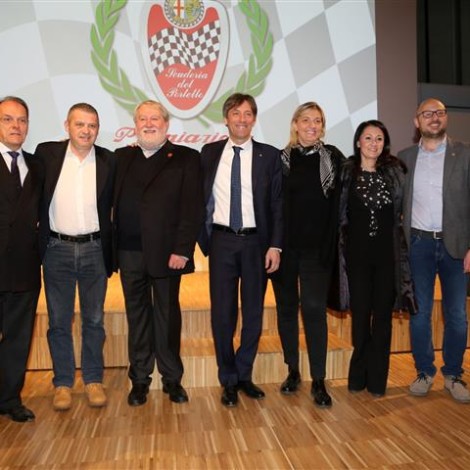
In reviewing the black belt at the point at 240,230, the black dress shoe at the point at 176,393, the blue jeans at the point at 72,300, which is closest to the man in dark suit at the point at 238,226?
the black belt at the point at 240,230

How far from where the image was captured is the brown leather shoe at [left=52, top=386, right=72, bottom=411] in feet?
9.64

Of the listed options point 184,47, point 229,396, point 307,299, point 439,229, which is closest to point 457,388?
Result: point 439,229

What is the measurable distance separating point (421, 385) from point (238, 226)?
144 cm

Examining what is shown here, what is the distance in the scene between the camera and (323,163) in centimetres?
297

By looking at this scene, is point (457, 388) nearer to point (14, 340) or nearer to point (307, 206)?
point (307, 206)

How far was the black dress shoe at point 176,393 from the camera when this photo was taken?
9.96 ft

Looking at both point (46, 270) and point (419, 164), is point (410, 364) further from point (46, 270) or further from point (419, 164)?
point (46, 270)

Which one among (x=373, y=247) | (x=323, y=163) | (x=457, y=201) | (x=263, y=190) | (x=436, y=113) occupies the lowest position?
(x=373, y=247)

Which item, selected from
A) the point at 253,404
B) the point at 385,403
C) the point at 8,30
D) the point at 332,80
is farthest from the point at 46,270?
the point at 332,80

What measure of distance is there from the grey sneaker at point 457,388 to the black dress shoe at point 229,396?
4.13 feet

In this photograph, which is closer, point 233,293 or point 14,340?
point 14,340

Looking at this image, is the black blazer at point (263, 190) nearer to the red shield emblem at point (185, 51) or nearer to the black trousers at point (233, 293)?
the black trousers at point (233, 293)

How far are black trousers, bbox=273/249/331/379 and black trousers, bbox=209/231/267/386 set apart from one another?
130mm

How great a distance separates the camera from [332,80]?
16.1 ft
